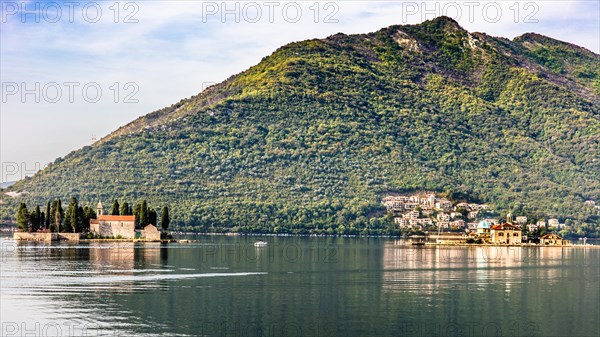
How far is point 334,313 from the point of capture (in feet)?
179

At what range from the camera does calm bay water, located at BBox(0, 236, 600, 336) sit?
49.6 meters

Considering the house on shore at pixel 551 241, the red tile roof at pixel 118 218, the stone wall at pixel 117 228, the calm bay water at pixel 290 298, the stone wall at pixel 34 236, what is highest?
the red tile roof at pixel 118 218

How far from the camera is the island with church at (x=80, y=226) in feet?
459

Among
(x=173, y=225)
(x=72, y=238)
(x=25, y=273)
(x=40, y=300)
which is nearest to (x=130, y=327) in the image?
(x=40, y=300)

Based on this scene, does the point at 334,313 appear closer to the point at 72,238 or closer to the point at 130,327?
the point at 130,327

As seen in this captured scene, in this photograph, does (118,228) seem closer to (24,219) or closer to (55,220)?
(55,220)

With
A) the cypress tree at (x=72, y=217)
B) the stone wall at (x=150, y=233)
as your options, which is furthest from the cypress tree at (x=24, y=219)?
the stone wall at (x=150, y=233)

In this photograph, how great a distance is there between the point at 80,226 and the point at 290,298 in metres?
86.2

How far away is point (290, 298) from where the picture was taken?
61.2 m

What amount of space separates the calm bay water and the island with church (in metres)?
44.6

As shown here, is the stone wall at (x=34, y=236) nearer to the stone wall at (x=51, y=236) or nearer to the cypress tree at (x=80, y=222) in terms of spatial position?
the stone wall at (x=51, y=236)

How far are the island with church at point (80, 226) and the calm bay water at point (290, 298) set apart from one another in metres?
44.6

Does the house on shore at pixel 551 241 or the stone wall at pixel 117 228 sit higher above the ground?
the stone wall at pixel 117 228

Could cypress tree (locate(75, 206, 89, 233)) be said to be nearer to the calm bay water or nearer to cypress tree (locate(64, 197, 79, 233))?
cypress tree (locate(64, 197, 79, 233))
